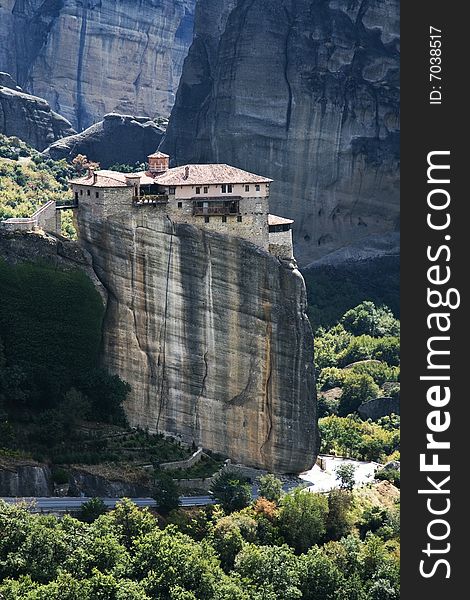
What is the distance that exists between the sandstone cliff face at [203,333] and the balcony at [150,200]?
48 centimetres

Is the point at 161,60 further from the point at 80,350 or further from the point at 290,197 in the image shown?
the point at 80,350

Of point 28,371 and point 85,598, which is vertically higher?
point 28,371

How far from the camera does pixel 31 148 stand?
414 feet

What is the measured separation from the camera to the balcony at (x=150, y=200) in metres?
66.2

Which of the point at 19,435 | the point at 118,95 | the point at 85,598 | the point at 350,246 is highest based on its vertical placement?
the point at 118,95

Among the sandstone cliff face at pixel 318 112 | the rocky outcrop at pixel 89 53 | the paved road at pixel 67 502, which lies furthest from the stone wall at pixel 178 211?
the rocky outcrop at pixel 89 53

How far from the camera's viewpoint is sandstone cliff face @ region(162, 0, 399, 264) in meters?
121

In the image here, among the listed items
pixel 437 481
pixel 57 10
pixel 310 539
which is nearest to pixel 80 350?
pixel 310 539

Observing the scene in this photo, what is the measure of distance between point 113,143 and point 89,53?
28509mm

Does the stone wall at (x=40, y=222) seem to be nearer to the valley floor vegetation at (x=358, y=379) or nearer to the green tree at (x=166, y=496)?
the green tree at (x=166, y=496)

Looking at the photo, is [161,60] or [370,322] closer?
[370,322]

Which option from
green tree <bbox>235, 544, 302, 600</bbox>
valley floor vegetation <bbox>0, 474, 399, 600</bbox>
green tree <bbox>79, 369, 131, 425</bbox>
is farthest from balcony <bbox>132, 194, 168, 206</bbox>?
green tree <bbox>235, 544, 302, 600</bbox>

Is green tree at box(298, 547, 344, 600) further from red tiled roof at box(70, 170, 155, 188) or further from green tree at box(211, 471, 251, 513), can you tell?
red tiled roof at box(70, 170, 155, 188)

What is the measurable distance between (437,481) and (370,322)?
210 ft
